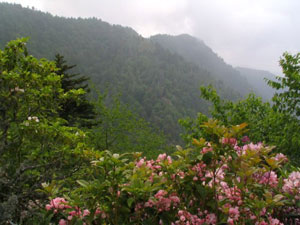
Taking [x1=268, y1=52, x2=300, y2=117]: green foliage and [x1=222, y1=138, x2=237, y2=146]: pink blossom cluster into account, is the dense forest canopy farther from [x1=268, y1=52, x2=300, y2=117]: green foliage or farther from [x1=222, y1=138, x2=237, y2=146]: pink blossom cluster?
[x1=222, y1=138, x2=237, y2=146]: pink blossom cluster

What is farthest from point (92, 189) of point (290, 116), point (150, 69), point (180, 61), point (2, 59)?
point (180, 61)

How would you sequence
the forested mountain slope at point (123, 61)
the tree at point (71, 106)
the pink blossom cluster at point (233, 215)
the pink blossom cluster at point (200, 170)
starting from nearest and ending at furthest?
1. the pink blossom cluster at point (233, 215)
2. the pink blossom cluster at point (200, 170)
3. the tree at point (71, 106)
4. the forested mountain slope at point (123, 61)

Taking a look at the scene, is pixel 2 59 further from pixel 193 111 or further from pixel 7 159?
pixel 193 111

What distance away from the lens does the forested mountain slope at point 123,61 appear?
9938 cm

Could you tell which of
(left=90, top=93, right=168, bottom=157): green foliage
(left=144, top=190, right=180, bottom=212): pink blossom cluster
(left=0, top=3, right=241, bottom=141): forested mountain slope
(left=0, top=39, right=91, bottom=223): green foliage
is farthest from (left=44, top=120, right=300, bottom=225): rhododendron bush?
(left=0, top=3, right=241, bottom=141): forested mountain slope

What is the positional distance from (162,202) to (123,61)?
133950 mm

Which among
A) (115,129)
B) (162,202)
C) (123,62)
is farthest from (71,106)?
(123,62)

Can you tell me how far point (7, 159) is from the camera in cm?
495

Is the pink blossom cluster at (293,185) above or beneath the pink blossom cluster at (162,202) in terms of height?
above

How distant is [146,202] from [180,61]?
142 m

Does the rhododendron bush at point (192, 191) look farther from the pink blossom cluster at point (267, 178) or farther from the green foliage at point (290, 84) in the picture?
the green foliage at point (290, 84)

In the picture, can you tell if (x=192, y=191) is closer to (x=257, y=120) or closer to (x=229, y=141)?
(x=229, y=141)

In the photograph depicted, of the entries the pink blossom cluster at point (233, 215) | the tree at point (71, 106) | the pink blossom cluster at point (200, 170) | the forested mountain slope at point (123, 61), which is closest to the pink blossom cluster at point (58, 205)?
the pink blossom cluster at point (200, 170)

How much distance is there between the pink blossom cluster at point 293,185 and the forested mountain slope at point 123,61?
2955 inches
